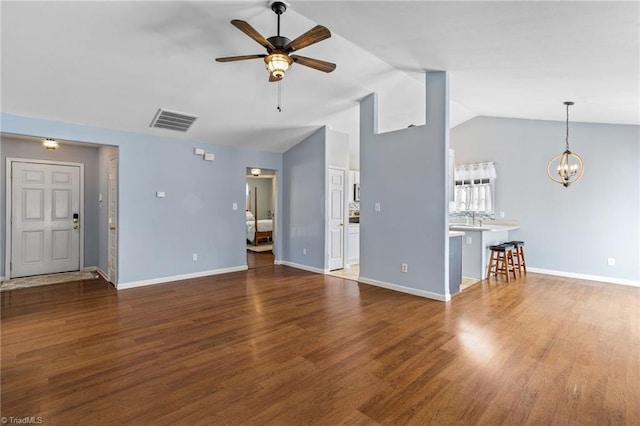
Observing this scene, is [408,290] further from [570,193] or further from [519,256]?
[570,193]

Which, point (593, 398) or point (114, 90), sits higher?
point (114, 90)

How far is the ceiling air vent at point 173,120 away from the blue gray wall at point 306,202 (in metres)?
2.28

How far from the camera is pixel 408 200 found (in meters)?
4.77

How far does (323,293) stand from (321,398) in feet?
8.43

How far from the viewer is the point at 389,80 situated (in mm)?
4867

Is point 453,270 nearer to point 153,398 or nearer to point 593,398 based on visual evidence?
A: point 593,398

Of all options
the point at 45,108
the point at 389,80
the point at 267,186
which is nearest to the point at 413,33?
the point at 389,80

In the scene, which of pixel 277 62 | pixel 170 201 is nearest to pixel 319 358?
pixel 277 62

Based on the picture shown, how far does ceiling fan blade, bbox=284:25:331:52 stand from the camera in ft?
7.99

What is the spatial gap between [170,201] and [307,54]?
3379mm

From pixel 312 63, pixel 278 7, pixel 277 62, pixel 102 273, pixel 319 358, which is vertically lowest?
pixel 319 358

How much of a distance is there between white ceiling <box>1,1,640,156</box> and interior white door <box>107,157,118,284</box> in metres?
0.84

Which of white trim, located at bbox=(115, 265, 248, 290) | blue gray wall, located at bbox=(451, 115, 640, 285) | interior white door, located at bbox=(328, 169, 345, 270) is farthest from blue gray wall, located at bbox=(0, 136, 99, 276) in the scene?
blue gray wall, located at bbox=(451, 115, 640, 285)

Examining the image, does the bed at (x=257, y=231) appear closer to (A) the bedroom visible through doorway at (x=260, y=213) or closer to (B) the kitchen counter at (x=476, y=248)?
(A) the bedroom visible through doorway at (x=260, y=213)
